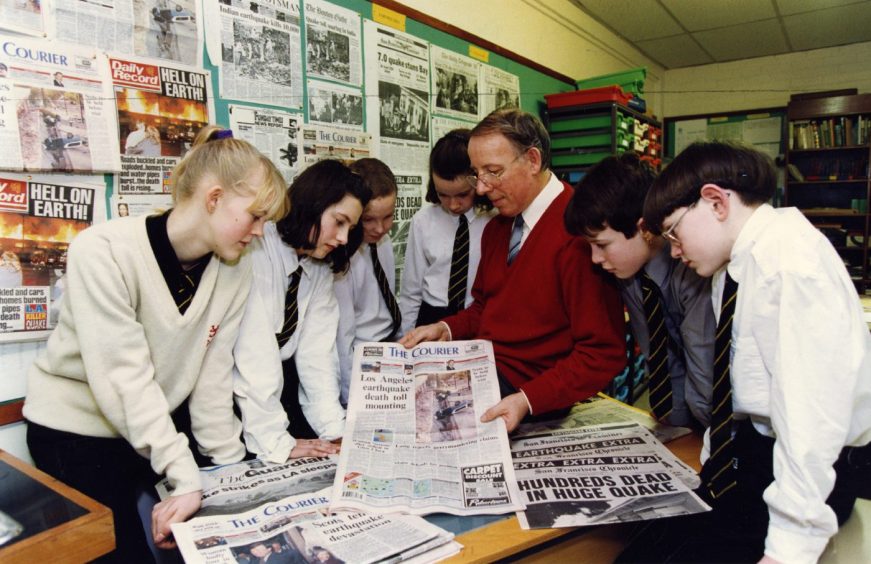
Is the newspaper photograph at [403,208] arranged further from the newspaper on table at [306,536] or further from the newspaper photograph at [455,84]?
the newspaper on table at [306,536]

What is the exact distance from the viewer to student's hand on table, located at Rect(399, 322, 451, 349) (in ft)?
4.80

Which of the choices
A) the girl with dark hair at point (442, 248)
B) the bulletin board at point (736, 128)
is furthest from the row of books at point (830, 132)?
the girl with dark hair at point (442, 248)

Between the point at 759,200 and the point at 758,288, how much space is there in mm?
180

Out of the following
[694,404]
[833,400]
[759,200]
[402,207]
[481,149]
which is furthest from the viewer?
[402,207]

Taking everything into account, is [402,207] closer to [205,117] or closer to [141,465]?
[205,117]

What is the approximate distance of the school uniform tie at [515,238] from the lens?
1.46 metres

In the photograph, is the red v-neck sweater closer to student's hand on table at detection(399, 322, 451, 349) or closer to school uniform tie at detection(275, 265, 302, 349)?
student's hand on table at detection(399, 322, 451, 349)

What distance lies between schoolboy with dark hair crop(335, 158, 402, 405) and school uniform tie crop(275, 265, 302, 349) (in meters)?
0.15

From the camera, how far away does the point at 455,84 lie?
8.66 feet

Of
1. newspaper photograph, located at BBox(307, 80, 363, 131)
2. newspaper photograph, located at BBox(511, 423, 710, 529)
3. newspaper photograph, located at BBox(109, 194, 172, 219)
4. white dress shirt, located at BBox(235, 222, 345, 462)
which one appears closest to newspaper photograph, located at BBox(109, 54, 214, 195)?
newspaper photograph, located at BBox(109, 194, 172, 219)

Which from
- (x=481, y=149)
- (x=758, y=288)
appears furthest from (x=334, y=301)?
(x=758, y=288)

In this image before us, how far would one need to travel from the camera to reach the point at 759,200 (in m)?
0.91

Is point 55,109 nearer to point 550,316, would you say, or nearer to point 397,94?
point 550,316

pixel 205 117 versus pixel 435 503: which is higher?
pixel 205 117
